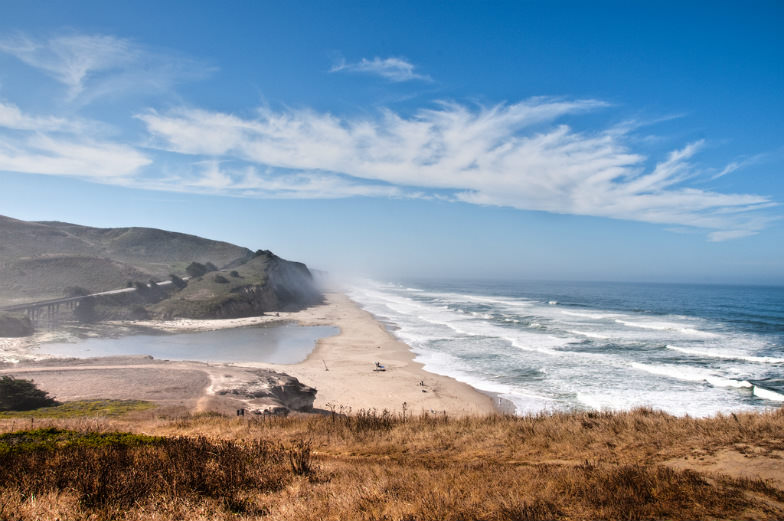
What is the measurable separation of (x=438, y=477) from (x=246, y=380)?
676 inches

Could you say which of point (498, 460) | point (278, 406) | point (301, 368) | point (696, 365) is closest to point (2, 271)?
point (301, 368)

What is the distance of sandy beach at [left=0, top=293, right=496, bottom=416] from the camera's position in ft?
64.3

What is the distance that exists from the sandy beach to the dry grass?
7.48 metres

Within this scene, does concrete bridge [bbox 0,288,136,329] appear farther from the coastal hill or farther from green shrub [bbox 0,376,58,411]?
green shrub [bbox 0,376,58,411]

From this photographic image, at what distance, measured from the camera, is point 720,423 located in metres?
10.7

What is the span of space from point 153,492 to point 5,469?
2.56 metres

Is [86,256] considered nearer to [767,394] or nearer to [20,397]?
[20,397]

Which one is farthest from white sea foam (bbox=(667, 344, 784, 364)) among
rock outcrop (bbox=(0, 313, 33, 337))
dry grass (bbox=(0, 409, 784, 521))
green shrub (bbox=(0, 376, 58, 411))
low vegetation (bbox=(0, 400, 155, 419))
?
rock outcrop (bbox=(0, 313, 33, 337))

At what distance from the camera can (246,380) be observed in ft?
72.8

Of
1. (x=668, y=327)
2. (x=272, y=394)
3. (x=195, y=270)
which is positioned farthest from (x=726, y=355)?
(x=195, y=270)

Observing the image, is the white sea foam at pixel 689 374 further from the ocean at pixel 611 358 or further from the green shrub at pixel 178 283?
the green shrub at pixel 178 283

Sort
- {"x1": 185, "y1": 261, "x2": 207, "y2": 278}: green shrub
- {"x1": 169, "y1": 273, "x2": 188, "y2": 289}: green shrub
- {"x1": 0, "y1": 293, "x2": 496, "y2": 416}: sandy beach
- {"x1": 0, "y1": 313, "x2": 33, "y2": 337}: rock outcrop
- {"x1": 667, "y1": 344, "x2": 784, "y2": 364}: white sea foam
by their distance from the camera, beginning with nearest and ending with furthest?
{"x1": 0, "y1": 293, "x2": 496, "y2": 416}: sandy beach, {"x1": 667, "y1": 344, "x2": 784, "y2": 364}: white sea foam, {"x1": 0, "y1": 313, "x2": 33, "y2": 337}: rock outcrop, {"x1": 169, "y1": 273, "x2": 188, "y2": 289}: green shrub, {"x1": 185, "y1": 261, "x2": 207, "y2": 278}: green shrub

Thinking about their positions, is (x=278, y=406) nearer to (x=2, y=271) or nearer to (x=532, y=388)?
(x=532, y=388)

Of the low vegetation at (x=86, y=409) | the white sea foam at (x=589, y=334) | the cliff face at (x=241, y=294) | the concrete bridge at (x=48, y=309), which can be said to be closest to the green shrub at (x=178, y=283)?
the cliff face at (x=241, y=294)
